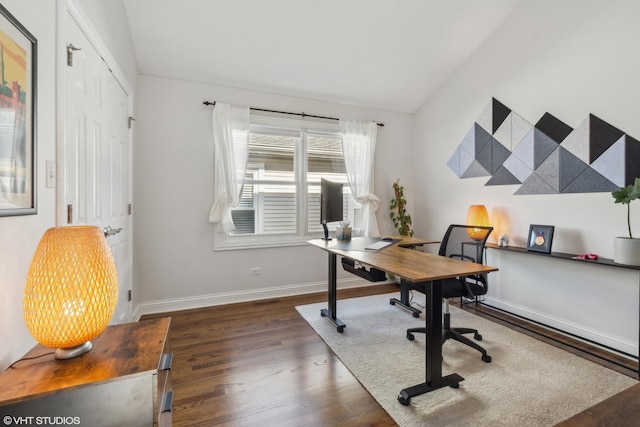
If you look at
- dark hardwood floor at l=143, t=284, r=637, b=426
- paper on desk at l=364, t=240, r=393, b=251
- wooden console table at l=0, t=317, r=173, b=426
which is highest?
paper on desk at l=364, t=240, r=393, b=251

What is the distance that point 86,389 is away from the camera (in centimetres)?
80

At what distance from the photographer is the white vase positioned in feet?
6.81

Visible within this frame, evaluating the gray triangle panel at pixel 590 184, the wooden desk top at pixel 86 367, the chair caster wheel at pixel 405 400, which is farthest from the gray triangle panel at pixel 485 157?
the wooden desk top at pixel 86 367

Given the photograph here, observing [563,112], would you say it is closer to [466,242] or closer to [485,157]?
[485,157]

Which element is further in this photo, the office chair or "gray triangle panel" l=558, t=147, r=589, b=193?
"gray triangle panel" l=558, t=147, r=589, b=193

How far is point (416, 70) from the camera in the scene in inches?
141

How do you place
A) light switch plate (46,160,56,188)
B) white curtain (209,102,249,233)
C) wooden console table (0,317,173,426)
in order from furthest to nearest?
1. white curtain (209,102,249,233)
2. light switch plate (46,160,56,188)
3. wooden console table (0,317,173,426)

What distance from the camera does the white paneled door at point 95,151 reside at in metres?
1.47

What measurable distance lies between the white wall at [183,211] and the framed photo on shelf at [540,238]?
2.57 m

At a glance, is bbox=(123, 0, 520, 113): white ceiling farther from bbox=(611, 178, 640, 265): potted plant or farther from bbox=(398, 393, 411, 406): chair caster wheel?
bbox=(398, 393, 411, 406): chair caster wheel

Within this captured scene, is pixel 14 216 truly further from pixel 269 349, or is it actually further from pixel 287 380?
pixel 269 349

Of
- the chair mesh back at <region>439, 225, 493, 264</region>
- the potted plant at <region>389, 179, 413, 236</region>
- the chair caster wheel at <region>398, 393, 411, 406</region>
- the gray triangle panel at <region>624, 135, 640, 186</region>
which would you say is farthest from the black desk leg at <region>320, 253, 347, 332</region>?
the gray triangle panel at <region>624, 135, 640, 186</region>

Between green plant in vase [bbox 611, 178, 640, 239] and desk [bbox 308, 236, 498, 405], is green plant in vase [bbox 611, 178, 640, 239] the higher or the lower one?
the higher one

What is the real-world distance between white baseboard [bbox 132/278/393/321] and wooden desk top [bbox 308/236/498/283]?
1331 millimetres
